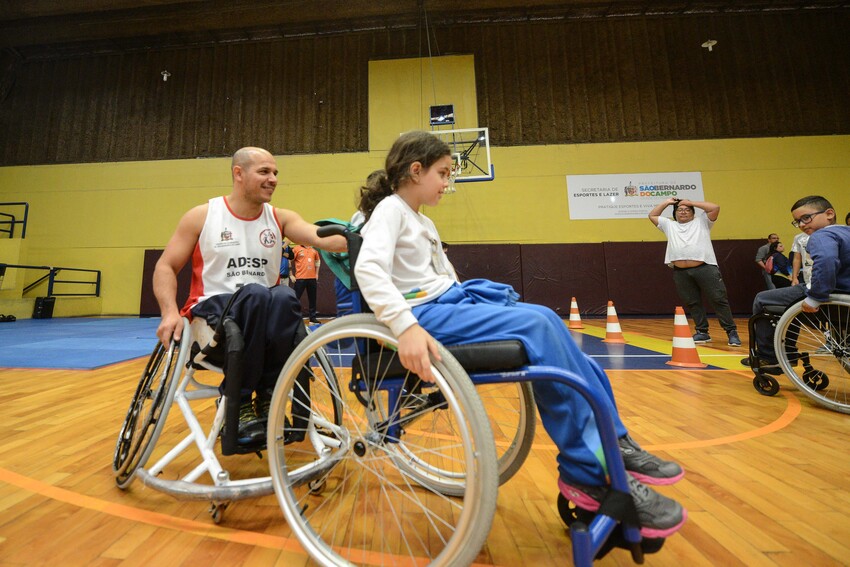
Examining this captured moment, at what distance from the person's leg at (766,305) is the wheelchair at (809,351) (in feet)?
0.10

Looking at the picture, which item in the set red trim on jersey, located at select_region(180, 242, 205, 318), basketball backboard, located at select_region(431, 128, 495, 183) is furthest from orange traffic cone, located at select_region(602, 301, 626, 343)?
red trim on jersey, located at select_region(180, 242, 205, 318)

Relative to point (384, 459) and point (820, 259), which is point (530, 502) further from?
point (820, 259)

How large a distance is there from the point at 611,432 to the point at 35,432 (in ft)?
8.25

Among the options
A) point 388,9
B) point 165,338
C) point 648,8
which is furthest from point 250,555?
point 648,8

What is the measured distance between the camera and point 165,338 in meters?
1.20

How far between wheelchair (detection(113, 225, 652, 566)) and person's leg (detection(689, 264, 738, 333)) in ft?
11.9

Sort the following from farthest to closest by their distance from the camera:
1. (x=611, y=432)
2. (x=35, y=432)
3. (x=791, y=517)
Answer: (x=35, y=432)
(x=791, y=517)
(x=611, y=432)

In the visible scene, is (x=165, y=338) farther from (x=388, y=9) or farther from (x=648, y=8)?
(x=648, y=8)

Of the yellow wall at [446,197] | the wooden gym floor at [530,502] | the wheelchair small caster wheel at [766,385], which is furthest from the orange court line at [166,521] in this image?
the yellow wall at [446,197]

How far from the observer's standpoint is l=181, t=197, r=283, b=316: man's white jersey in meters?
1.39


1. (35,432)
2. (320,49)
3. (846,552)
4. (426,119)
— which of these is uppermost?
(320,49)

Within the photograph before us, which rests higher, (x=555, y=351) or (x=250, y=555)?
(x=555, y=351)

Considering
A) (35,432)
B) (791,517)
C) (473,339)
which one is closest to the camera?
(473,339)

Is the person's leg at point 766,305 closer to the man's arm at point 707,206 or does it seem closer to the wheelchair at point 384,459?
the man's arm at point 707,206
